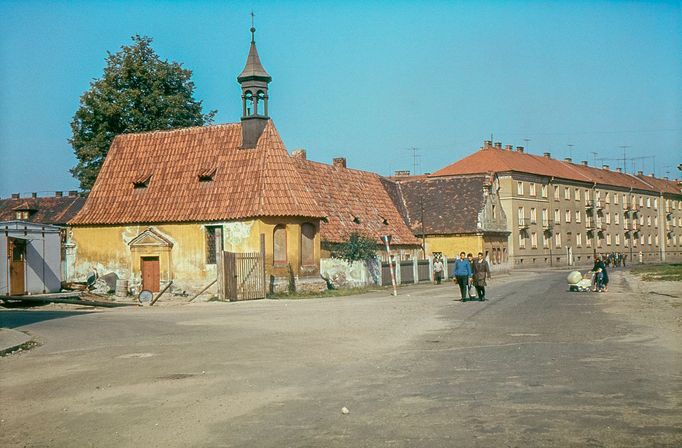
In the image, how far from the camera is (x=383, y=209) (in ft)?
190

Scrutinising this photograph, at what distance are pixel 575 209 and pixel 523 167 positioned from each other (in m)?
13.5

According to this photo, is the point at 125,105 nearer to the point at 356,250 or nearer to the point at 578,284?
the point at 356,250

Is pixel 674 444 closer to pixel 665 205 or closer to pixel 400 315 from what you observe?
pixel 400 315

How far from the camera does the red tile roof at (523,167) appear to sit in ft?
280

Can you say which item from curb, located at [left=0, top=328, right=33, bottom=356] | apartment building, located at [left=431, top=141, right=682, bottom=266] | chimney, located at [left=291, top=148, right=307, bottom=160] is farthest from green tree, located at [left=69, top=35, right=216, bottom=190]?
curb, located at [left=0, top=328, right=33, bottom=356]

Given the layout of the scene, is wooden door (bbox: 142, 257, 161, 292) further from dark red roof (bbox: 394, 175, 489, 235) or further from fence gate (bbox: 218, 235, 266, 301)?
dark red roof (bbox: 394, 175, 489, 235)

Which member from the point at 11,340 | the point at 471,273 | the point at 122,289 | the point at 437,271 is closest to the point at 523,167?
the point at 437,271

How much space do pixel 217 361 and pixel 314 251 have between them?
26998 mm

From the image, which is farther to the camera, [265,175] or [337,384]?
[265,175]

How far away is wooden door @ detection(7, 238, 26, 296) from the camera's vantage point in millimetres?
33688

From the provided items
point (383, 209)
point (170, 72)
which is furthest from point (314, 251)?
point (170, 72)

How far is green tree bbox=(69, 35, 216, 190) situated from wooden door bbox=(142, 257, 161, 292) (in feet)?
49.3

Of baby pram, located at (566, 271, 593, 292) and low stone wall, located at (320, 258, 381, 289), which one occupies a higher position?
low stone wall, located at (320, 258, 381, 289)

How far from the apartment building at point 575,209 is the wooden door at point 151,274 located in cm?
3594
